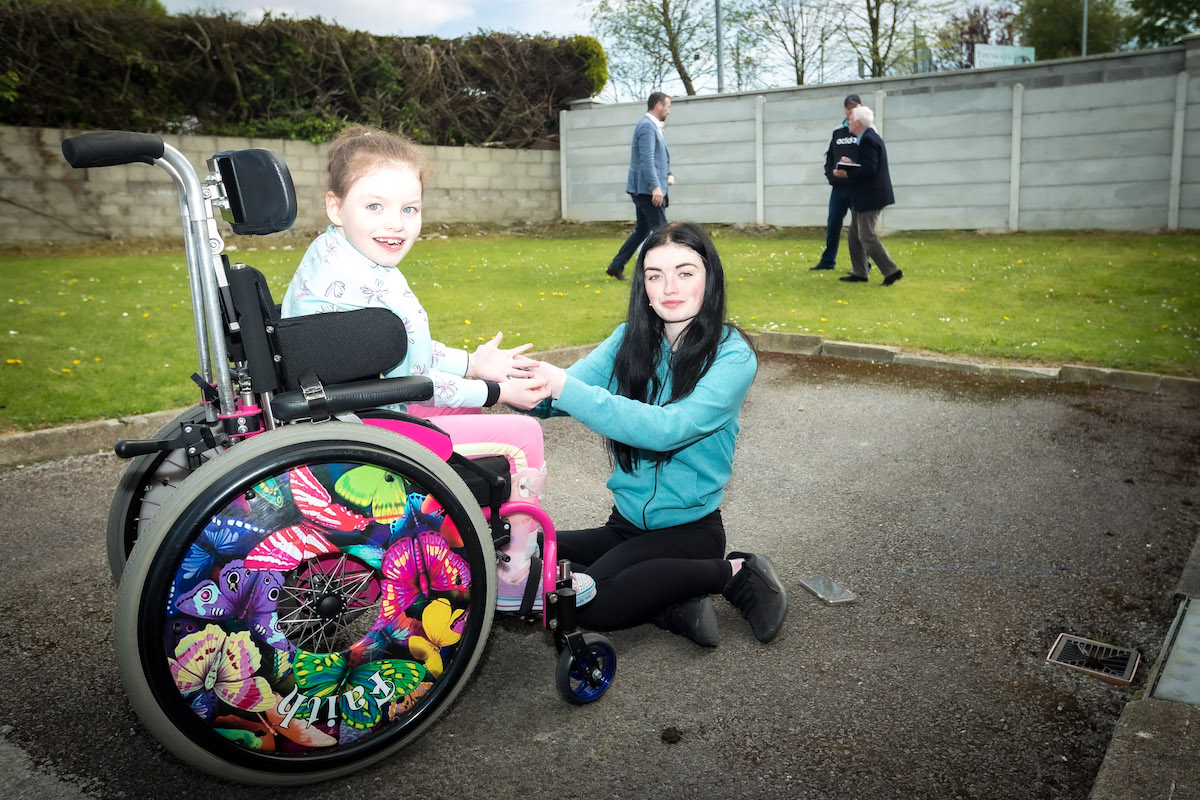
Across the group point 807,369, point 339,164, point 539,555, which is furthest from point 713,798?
point 807,369

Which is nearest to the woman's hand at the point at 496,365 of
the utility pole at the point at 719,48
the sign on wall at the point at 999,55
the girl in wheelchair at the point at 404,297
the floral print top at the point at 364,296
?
the girl in wheelchair at the point at 404,297

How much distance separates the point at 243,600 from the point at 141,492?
78 cm

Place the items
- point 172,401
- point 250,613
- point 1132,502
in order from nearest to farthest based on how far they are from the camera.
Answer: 1. point 250,613
2. point 1132,502
3. point 172,401

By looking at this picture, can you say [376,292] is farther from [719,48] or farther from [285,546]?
[719,48]

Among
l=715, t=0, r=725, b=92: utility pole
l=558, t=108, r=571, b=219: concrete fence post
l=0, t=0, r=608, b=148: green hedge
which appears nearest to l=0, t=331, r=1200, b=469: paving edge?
l=0, t=0, r=608, b=148: green hedge

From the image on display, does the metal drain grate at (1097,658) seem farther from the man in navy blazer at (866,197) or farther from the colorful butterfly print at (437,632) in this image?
the man in navy blazer at (866,197)

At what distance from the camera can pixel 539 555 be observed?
275 centimetres

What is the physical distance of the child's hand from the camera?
2.56 meters

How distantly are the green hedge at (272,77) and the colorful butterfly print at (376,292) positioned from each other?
41.8 feet

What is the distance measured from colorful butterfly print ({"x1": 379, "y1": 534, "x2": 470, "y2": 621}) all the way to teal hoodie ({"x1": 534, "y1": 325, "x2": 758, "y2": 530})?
0.60m

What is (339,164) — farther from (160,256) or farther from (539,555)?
(160,256)

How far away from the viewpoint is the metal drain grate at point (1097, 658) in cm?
268

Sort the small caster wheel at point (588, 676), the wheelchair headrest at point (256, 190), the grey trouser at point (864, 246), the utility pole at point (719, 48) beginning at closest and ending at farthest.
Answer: the wheelchair headrest at point (256, 190) < the small caster wheel at point (588, 676) < the grey trouser at point (864, 246) < the utility pole at point (719, 48)

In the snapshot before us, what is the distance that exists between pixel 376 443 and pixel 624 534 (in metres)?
1.28
